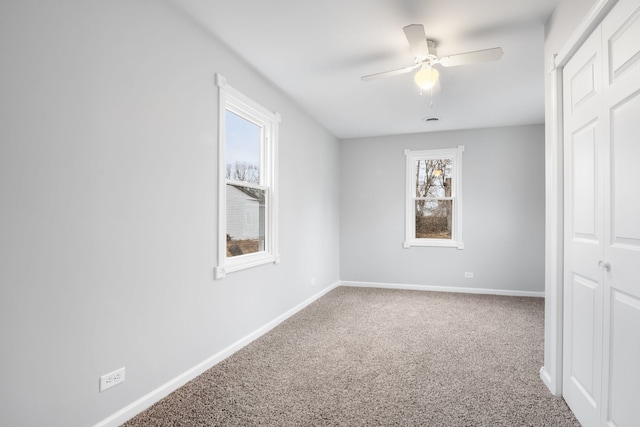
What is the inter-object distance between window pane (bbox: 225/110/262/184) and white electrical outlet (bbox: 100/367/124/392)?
68.6 inches

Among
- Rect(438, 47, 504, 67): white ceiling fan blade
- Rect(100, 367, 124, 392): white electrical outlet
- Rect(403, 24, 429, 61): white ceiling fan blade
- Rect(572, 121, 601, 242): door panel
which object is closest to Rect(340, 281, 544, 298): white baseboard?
Rect(572, 121, 601, 242): door panel

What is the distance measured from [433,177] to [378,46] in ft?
11.0

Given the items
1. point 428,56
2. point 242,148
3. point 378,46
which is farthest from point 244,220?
point 428,56

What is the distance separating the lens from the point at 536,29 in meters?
2.75

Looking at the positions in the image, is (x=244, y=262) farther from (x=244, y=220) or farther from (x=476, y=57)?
(x=476, y=57)

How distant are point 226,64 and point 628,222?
289 centimetres

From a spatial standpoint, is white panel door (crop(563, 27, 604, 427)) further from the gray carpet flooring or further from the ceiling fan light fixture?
the ceiling fan light fixture

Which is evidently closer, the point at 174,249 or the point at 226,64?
the point at 174,249

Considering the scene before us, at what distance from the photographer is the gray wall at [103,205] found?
1607mm

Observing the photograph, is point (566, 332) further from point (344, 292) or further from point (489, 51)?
point (344, 292)

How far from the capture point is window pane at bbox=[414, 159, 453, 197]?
5.89 m

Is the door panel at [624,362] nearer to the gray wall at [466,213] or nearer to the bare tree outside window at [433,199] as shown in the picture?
the gray wall at [466,213]

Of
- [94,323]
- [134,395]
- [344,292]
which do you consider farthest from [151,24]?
[344,292]

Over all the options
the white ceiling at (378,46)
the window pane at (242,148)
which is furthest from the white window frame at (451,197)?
the window pane at (242,148)
